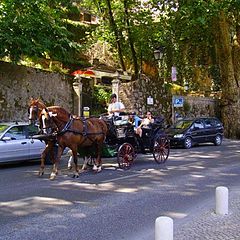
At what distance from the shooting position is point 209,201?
8.95 metres

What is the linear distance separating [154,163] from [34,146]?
4.18 m

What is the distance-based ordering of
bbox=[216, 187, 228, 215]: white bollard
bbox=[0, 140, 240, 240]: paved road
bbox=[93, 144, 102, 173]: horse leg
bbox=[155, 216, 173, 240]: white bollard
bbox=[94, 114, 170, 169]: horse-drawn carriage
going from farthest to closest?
1. bbox=[94, 114, 170, 169]: horse-drawn carriage
2. bbox=[93, 144, 102, 173]: horse leg
3. bbox=[216, 187, 228, 215]: white bollard
4. bbox=[0, 140, 240, 240]: paved road
5. bbox=[155, 216, 173, 240]: white bollard

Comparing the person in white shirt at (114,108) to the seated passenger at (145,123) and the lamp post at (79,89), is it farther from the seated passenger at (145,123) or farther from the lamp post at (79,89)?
the lamp post at (79,89)

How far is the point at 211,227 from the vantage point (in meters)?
6.80

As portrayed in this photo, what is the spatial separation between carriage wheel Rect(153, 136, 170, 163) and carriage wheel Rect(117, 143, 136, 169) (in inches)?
47.8

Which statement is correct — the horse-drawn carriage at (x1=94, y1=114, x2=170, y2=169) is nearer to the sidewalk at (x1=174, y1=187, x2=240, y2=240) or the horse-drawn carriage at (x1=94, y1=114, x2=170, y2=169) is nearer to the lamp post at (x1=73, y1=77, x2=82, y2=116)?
the sidewalk at (x1=174, y1=187, x2=240, y2=240)

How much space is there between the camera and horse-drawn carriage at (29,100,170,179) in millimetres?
11711

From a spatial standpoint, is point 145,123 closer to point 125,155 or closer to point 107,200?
point 125,155

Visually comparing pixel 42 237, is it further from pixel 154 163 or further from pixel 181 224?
pixel 154 163

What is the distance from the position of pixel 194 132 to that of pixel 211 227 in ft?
54.8

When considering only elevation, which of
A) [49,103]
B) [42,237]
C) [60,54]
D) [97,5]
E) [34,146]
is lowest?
[42,237]

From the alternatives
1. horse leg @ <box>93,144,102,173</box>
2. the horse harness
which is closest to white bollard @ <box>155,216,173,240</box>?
the horse harness

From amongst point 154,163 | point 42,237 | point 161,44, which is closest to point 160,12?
point 161,44

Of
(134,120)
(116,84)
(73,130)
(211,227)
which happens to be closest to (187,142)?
(116,84)
